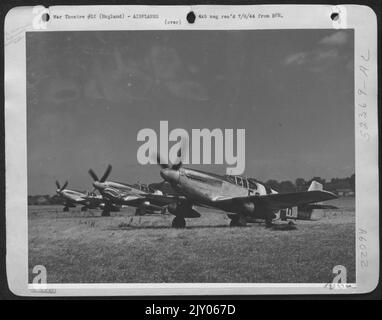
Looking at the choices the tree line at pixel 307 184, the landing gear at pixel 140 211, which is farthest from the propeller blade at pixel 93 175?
the tree line at pixel 307 184

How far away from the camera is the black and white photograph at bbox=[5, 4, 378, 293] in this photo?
71.7 inches

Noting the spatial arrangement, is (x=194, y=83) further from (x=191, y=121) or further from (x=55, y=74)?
(x=55, y=74)

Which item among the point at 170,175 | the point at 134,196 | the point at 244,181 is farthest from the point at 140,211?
the point at 244,181

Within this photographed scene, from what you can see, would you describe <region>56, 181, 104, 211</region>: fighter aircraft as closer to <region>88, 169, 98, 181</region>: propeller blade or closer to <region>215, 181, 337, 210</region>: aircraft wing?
<region>88, 169, 98, 181</region>: propeller blade

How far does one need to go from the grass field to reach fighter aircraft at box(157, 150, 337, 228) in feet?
0.13

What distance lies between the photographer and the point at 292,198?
6.04ft

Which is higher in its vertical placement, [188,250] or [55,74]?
[55,74]

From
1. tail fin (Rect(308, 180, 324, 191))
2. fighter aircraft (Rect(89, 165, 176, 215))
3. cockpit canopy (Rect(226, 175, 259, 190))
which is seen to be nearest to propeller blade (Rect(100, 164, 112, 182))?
fighter aircraft (Rect(89, 165, 176, 215))

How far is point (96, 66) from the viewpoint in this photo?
1.83 metres

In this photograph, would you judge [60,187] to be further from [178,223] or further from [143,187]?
Result: [178,223]

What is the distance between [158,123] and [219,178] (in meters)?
0.33
